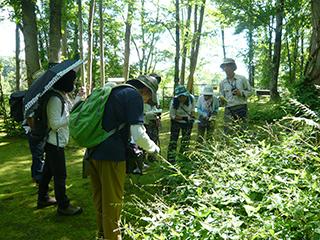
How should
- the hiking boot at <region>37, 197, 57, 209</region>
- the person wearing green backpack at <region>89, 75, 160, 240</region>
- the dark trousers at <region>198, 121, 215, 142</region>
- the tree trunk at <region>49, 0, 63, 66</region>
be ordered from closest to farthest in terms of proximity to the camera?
1. the person wearing green backpack at <region>89, 75, 160, 240</region>
2. the hiking boot at <region>37, 197, 57, 209</region>
3. the dark trousers at <region>198, 121, 215, 142</region>
4. the tree trunk at <region>49, 0, 63, 66</region>

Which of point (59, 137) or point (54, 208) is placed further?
point (54, 208)

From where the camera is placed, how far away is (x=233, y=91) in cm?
592

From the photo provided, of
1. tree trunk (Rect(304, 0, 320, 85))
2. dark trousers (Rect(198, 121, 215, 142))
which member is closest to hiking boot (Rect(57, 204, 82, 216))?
dark trousers (Rect(198, 121, 215, 142))

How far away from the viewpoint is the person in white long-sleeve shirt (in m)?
3.83

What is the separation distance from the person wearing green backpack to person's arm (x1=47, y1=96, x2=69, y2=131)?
3.13 feet

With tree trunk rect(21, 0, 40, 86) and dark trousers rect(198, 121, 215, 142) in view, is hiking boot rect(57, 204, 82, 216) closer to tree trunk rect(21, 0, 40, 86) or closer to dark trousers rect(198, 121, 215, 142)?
dark trousers rect(198, 121, 215, 142)

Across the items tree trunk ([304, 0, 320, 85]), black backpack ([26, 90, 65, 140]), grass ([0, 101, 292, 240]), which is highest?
tree trunk ([304, 0, 320, 85])

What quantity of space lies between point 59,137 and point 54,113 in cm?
34

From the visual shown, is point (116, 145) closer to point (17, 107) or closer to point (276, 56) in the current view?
point (17, 107)

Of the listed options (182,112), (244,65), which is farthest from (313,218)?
(244,65)

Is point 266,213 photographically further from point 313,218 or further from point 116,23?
point 116,23

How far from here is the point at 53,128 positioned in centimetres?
381

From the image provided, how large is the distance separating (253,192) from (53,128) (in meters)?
2.43

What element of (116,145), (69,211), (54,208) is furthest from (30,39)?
(116,145)
